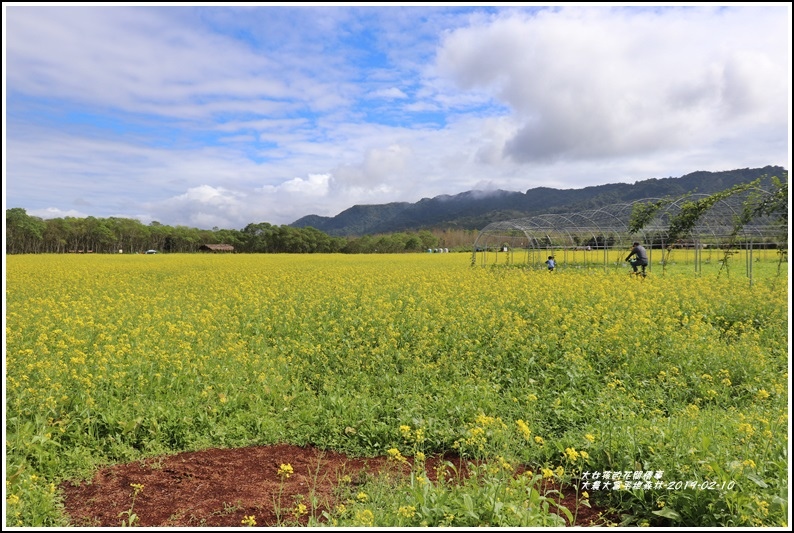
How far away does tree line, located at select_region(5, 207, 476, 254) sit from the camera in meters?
46.2

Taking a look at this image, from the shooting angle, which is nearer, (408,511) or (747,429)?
(408,511)

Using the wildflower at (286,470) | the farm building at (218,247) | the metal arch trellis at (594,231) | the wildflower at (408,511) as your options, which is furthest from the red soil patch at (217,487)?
the farm building at (218,247)

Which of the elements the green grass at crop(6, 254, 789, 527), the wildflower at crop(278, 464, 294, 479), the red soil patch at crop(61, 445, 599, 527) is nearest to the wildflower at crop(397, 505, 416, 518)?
the green grass at crop(6, 254, 789, 527)

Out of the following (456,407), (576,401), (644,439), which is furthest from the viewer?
(576,401)

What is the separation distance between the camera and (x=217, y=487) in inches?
161

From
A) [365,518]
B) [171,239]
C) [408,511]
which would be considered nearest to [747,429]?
[408,511]

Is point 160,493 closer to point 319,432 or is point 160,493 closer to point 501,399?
point 319,432

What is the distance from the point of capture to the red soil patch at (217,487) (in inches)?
143

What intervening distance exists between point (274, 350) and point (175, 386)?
6.41 feet

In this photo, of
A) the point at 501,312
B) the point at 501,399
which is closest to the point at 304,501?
the point at 501,399

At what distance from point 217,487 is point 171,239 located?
2366 inches

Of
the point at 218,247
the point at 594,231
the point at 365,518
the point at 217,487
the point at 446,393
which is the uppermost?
the point at 594,231

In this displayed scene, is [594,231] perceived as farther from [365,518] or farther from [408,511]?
[365,518]

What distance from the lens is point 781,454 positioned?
Result: 390 cm
